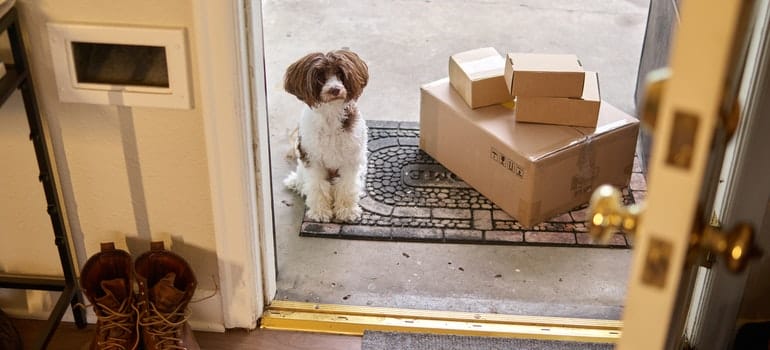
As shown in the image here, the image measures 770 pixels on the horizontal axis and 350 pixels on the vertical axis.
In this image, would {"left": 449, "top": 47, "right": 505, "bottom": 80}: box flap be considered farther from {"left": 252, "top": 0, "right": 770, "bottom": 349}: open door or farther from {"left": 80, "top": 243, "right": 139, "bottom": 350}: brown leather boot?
{"left": 252, "top": 0, "right": 770, "bottom": 349}: open door

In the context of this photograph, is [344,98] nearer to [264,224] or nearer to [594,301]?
[264,224]

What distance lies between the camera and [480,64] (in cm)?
275

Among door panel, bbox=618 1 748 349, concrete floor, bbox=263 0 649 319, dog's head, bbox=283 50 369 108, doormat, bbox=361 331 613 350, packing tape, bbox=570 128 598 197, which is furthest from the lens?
packing tape, bbox=570 128 598 197

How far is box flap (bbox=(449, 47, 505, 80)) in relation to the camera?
106 inches

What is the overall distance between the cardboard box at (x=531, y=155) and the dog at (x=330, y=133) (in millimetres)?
329

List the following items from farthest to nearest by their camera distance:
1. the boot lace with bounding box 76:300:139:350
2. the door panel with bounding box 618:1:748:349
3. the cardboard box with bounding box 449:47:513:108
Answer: the cardboard box with bounding box 449:47:513:108, the boot lace with bounding box 76:300:139:350, the door panel with bounding box 618:1:748:349

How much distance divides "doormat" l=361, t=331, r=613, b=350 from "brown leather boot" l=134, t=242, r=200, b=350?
0.46m

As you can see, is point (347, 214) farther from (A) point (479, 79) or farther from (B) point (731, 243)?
(B) point (731, 243)

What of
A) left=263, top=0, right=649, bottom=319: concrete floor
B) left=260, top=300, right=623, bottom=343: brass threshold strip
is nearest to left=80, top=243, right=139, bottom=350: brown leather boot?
left=260, top=300, right=623, bottom=343: brass threshold strip

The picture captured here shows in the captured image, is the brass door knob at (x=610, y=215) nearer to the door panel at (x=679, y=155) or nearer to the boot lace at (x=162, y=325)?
the door panel at (x=679, y=155)

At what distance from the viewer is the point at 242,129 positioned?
1.85 metres

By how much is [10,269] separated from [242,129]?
76 centimetres

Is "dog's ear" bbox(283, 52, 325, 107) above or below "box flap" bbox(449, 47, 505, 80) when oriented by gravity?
above

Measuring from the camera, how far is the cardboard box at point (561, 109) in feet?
8.41
